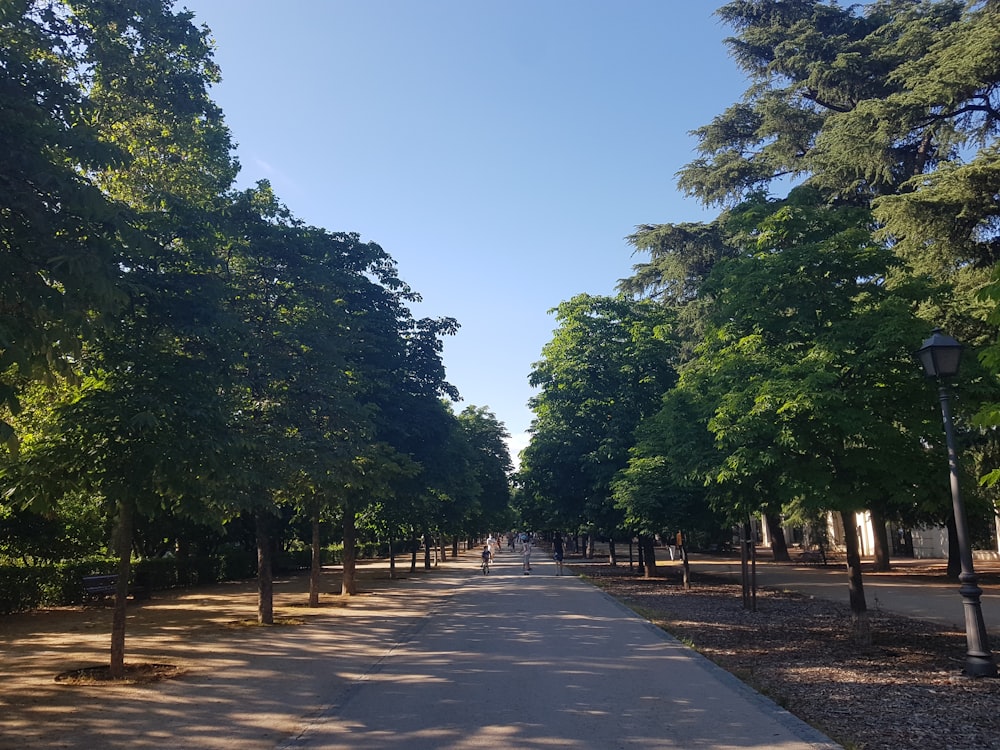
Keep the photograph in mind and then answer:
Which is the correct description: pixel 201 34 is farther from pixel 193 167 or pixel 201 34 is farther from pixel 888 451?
pixel 888 451

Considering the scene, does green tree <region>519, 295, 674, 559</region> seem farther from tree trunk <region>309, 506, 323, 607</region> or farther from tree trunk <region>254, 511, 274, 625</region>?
tree trunk <region>254, 511, 274, 625</region>

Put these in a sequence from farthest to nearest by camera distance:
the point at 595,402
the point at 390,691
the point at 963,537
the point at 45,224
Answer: the point at 595,402, the point at 963,537, the point at 390,691, the point at 45,224

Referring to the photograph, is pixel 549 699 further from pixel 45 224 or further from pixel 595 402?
pixel 595 402

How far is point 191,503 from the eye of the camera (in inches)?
406

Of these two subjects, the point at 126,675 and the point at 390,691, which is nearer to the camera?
the point at 390,691

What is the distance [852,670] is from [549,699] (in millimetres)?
4474

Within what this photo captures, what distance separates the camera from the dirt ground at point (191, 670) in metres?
6.93

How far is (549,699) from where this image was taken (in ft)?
26.6

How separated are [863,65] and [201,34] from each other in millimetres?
20425

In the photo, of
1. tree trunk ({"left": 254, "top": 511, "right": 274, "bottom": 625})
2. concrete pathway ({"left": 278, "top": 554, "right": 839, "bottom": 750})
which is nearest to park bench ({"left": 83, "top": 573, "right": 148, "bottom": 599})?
tree trunk ({"left": 254, "top": 511, "right": 274, "bottom": 625})

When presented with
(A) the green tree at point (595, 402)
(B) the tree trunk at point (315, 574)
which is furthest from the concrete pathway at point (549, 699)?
(A) the green tree at point (595, 402)

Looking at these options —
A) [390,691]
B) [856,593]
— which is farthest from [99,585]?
[856,593]

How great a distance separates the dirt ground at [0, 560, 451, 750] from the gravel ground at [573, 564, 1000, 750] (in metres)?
5.38

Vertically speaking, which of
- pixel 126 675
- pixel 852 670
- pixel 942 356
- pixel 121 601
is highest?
pixel 942 356
